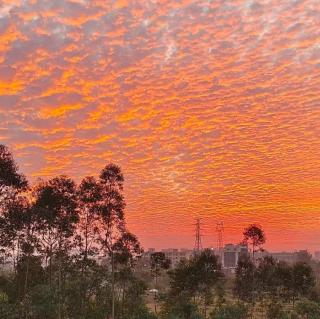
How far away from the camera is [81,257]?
45656 mm

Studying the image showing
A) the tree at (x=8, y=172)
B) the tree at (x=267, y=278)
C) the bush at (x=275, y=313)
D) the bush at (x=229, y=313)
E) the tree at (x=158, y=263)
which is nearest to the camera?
the tree at (x=8, y=172)

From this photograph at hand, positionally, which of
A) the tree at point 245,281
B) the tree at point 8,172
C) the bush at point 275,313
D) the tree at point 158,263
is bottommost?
the bush at point 275,313

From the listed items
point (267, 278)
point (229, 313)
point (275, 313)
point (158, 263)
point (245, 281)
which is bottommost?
point (275, 313)

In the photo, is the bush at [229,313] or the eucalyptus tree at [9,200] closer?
the eucalyptus tree at [9,200]

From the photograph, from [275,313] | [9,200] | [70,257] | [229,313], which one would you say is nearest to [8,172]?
[9,200]

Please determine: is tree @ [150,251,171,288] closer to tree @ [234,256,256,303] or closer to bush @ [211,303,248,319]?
tree @ [234,256,256,303]

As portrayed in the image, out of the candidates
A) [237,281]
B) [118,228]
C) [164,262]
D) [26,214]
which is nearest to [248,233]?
[237,281]

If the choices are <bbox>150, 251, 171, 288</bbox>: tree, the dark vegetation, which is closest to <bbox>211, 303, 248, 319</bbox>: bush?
the dark vegetation

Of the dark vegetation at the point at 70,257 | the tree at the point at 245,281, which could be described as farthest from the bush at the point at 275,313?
the tree at the point at 245,281

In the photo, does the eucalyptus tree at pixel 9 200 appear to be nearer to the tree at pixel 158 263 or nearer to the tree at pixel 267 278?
the tree at pixel 158 263

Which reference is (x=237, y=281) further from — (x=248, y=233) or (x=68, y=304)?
(x=68, y=304)

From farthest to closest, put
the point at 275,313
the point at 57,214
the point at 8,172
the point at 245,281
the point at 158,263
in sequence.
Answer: the point at 158,263 < the point at 245,281 < the point at 275,313 < the point at 57,214 < the point at 8,172

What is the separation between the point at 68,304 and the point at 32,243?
792cm

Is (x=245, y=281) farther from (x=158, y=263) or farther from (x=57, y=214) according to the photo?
(x=57, y=214)
